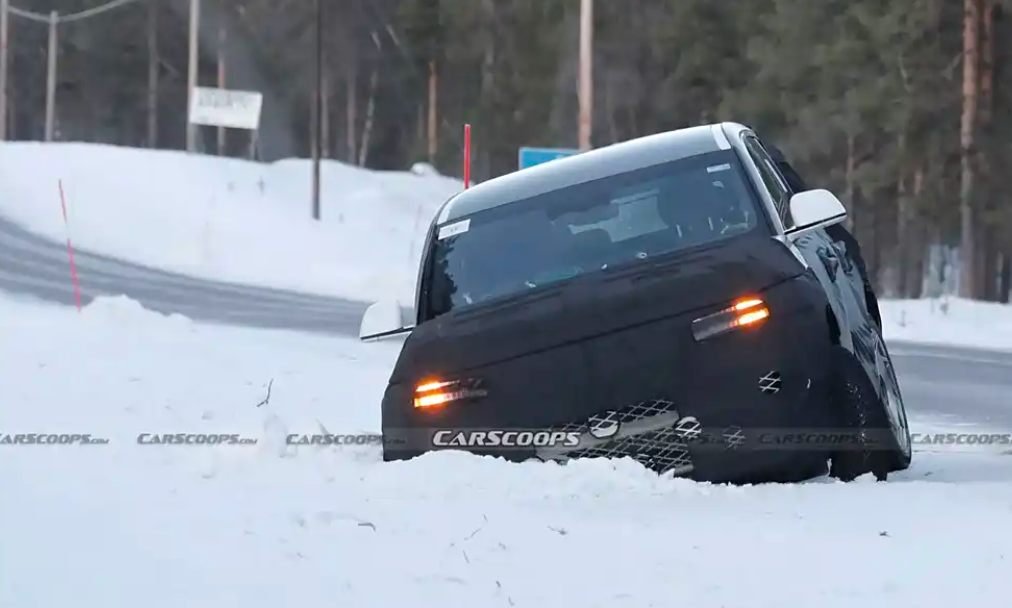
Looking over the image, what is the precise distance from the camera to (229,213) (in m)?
35.4

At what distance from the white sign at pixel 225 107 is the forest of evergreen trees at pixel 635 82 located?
6574mm

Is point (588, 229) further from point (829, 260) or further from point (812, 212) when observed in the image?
point (829, 260)

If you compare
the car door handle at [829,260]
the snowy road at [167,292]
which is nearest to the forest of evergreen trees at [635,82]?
the snowy road at [167,292]

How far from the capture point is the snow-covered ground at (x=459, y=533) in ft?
13.9

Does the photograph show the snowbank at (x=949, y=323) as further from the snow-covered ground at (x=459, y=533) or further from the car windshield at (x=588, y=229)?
the car windshield at (x=588, y=229)

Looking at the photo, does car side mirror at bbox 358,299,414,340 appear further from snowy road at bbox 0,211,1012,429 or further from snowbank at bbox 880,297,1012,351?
snowbank at bbox 880,297,1012,351

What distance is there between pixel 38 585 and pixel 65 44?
70.4 m

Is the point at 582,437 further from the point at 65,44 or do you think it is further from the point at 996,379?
the point at 65,44

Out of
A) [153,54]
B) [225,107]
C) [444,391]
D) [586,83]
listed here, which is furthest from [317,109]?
[153,54]

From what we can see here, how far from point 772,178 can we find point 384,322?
2100mm

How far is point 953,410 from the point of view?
10875mm

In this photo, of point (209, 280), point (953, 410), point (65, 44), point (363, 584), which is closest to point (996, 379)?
point (953, 410)

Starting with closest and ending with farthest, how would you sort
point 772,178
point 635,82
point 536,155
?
point 772,178
point 536,155
point 635,82

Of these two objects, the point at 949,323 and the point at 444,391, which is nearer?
the point at 444,391
